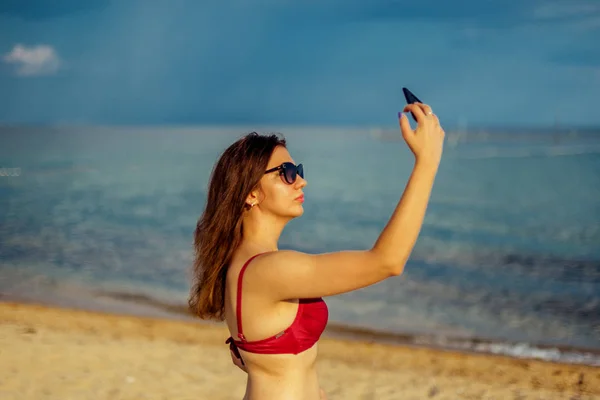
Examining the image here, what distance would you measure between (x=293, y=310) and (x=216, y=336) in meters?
8.79

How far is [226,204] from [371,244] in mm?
18328

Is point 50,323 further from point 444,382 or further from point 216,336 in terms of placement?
point 444,382

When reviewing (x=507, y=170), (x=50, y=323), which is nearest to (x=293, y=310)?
(x=50, y=323)

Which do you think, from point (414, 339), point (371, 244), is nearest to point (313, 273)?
point (414, 339)

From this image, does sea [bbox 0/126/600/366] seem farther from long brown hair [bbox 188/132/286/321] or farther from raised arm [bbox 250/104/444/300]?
raised arm [bbox 250/104/444/300]

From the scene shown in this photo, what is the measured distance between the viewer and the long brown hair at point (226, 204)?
2994mm

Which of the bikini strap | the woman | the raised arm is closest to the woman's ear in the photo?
the woman

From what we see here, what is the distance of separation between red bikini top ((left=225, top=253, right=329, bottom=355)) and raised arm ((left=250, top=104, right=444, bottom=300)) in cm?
29

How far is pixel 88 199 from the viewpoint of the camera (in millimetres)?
31422

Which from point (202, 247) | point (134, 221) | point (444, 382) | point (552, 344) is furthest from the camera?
point (134, 221)

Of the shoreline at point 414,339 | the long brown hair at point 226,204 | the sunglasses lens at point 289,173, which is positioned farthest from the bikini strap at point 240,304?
the shoreline at point 414,339

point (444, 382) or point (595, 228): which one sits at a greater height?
point (595, 228)

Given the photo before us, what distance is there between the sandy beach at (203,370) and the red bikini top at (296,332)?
5.79 metres

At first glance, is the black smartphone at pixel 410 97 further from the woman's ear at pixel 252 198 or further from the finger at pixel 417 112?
the woman's ear at pixel 252 198
